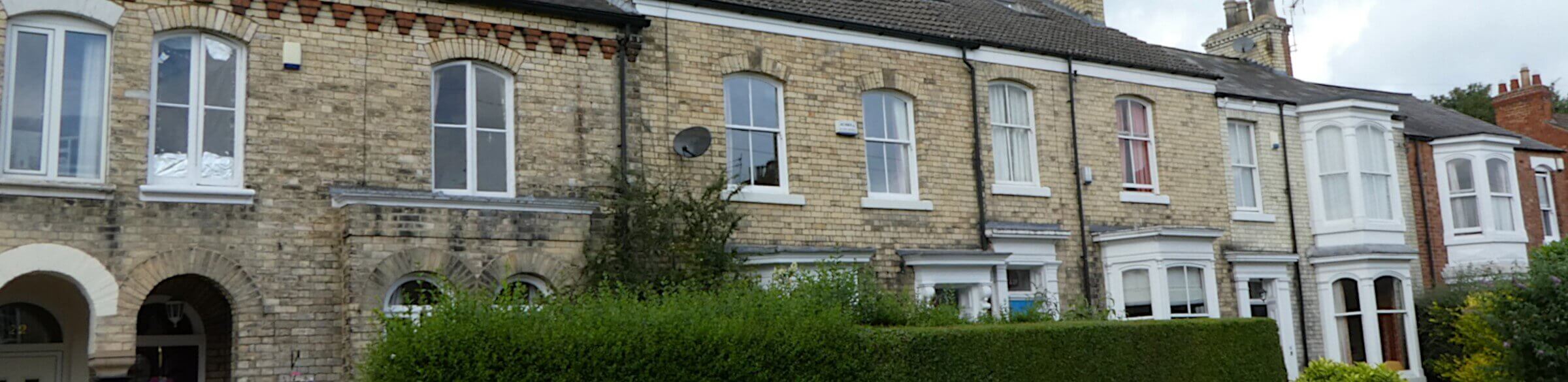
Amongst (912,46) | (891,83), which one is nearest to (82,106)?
(891,83)

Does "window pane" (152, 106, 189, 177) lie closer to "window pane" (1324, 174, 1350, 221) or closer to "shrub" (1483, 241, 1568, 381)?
"shrub" (1483, 241, 1568, 381)

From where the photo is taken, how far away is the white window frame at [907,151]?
18516 mm

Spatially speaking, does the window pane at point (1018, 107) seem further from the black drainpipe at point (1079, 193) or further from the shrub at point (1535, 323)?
the shrub at point (1535, 323)

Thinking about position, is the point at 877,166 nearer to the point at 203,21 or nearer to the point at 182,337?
the point at 203,21

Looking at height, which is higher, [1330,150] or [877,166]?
[1330,150]

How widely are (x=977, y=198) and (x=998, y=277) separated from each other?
3.78ft

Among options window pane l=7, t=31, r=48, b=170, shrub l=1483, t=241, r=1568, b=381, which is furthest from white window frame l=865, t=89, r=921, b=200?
window pane l=7, t=31, r=48, b=170

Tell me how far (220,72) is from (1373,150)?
61.4 ft

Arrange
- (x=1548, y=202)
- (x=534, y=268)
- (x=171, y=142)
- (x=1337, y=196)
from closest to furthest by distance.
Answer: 1. (x=171, y=142)
2. (x=534, y=268)
3. (x=1337, y=196)
4. (x=1548, y=202)

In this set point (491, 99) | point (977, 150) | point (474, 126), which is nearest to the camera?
point (474, 126)

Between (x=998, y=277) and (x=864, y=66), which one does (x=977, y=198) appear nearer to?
(x=998, y=277)

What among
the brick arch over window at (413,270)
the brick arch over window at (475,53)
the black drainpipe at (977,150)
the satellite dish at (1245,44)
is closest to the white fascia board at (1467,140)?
the satellite dish at (1245,44)

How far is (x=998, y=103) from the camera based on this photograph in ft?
66.2

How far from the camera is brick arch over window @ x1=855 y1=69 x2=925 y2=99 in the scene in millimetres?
18609
